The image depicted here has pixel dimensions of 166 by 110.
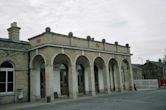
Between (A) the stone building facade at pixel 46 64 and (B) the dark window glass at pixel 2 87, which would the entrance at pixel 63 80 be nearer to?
(A) the stone building facade at pixel 46 64

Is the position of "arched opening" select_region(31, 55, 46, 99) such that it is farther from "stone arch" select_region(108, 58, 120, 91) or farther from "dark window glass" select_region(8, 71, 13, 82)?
"stone arch" select_region(108, 58, 120, 91)

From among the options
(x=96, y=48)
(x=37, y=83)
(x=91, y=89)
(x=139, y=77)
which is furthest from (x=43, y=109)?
(x=139, y=77)

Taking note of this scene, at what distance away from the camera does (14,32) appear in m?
20.2

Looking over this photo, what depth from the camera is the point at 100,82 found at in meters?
25.8

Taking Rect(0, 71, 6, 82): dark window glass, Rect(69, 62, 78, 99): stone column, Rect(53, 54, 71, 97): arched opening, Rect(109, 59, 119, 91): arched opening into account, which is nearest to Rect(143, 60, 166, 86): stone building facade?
Rect(109, 59, 119, 91): arched opening

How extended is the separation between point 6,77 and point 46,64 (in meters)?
3.55

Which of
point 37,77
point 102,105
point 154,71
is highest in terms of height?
point 154,71

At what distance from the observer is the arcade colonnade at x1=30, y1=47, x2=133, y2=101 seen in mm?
17812

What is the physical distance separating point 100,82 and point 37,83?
8714 millimetres

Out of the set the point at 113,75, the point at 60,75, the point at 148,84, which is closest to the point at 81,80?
the point at 60,75

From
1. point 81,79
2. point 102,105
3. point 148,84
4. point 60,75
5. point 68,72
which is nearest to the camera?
point 102,105

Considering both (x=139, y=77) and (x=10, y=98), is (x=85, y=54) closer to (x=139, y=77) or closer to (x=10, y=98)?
(x=10, y=98)

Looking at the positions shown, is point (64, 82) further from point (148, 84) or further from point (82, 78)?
point (148, 84)

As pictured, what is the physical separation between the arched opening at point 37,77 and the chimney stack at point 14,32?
289cm
